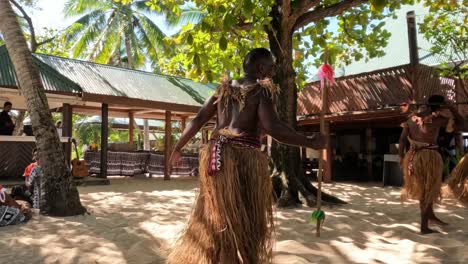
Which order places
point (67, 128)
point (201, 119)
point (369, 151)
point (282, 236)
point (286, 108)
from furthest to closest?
1. point (369, 151)
2. point (67, 128)
3. point (286, 108)
4. point (282, 236)
5. point (201, 119)

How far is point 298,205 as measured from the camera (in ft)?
22.1

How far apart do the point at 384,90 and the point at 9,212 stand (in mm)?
9356

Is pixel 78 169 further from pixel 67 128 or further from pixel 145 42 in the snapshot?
pixel 145 42

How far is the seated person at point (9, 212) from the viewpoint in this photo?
15.7ft

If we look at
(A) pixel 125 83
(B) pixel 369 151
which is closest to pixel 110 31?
(A) pixel 125 83

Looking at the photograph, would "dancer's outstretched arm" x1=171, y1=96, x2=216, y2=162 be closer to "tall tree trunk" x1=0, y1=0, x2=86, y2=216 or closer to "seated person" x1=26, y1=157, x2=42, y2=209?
"tall tree trunk" x1=0, y1=0, x2=86, y2=216

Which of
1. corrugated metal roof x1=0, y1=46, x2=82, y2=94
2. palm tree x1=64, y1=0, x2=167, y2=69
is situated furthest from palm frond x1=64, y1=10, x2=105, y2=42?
corrugated metal roof x1=0, y1=46, x2=82, y2=94

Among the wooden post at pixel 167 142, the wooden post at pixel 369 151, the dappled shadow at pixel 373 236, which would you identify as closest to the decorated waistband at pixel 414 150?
the dappled shadow at pixel 373 236

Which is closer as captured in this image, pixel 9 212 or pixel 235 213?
pixel 235 213

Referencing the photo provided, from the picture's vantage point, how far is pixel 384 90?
11016 millimetres

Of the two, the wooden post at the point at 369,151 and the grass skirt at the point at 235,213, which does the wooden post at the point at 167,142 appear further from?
the grass skirt at the point at 235,213

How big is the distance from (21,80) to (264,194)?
4.32m

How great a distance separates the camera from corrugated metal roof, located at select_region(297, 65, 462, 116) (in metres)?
10.6

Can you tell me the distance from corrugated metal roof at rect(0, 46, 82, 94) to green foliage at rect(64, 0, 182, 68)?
11.0 m
